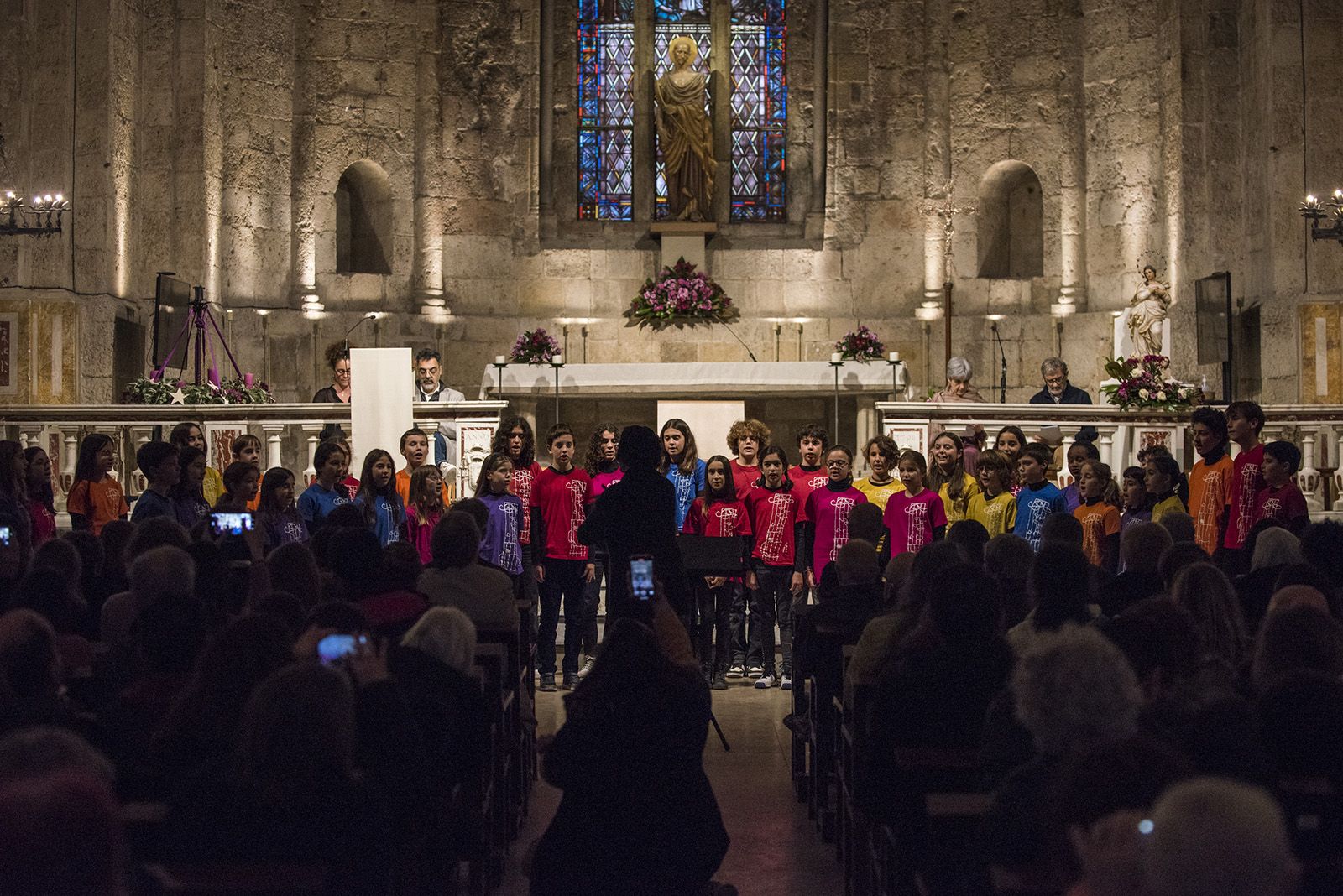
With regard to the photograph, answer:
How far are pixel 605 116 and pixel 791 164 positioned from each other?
2.13 m

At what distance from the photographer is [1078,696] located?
10.4 feet

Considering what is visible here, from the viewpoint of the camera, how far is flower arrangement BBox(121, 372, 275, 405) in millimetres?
12492

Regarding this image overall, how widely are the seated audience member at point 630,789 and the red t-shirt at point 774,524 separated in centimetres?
520

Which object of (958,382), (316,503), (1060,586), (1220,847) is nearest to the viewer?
(1220,847)

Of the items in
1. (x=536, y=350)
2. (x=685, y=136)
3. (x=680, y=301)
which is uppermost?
(x=685, y=136)

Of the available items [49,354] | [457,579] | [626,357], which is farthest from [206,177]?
[457,579]

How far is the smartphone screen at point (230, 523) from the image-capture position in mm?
6309

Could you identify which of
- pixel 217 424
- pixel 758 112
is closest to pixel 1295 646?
pixel 217 424

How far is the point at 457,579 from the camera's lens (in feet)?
19.1

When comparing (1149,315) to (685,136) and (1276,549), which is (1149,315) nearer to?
(685,136)

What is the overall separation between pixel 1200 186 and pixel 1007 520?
26.5ft

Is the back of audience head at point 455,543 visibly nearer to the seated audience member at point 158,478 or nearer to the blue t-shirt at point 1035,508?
the seated audience member at point 158,478

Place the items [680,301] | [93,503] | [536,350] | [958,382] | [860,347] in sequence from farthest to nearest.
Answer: [680,301], [860,347], [536,350], [958,382], [93,503]

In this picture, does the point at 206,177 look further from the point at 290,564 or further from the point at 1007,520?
the point at 290,564
